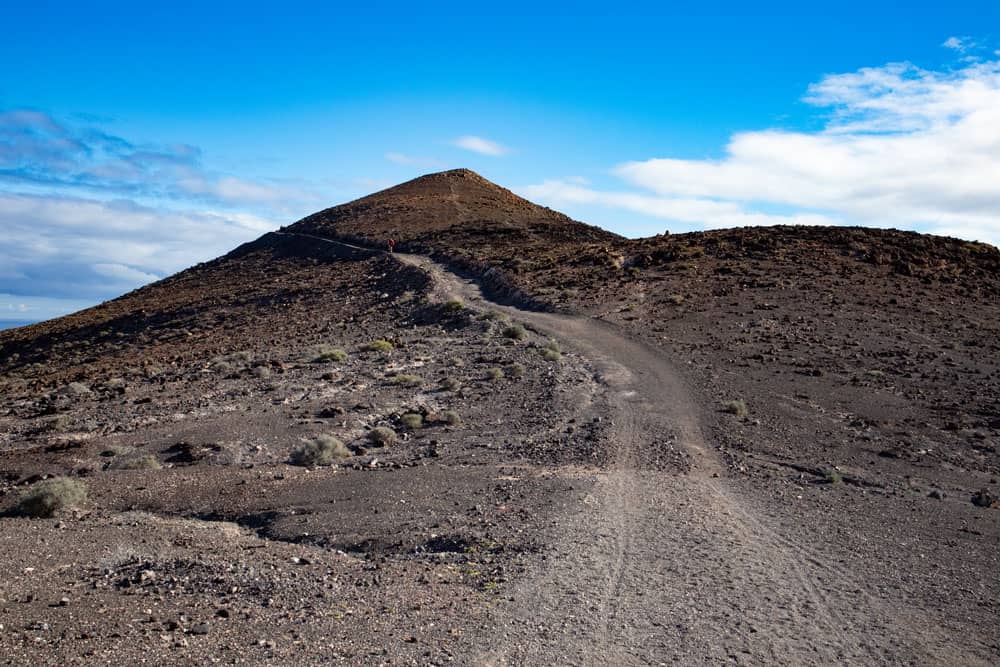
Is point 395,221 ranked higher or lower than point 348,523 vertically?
higher

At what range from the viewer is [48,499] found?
39.4 feet

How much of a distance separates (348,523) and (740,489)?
719 centimetres

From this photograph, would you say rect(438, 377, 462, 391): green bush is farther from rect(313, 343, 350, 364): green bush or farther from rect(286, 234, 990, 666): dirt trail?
rect(286, 234, 990, 666): dirt trail

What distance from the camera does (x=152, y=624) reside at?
7445mm

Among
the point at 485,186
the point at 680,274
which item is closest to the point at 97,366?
the point at 680,274

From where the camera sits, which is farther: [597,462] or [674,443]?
[674,443]

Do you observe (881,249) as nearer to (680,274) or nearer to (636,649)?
(680,274)

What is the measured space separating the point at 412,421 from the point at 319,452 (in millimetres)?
3042

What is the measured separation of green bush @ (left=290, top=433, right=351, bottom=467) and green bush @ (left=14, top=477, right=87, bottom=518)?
13.4ft

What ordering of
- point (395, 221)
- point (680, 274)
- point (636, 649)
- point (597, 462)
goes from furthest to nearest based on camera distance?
1. point (395, 221)
2. point (680, 274)
3. point (597, 462)
4. point (636, 649)

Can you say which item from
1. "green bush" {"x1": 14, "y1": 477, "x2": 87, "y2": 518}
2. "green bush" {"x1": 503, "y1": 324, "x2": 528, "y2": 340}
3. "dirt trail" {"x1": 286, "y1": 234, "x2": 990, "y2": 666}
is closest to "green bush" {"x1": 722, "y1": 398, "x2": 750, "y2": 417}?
"dirt trail" {"x1": 286, "y1": 234, "x2": 990, "y2": 666}

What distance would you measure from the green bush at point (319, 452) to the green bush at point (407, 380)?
6148 millimetres

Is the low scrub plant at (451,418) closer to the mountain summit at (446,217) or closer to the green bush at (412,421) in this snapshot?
the green bush at (412,421)

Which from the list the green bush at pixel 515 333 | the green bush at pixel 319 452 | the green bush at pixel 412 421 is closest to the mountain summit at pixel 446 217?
the green bush at pixel 515 333
